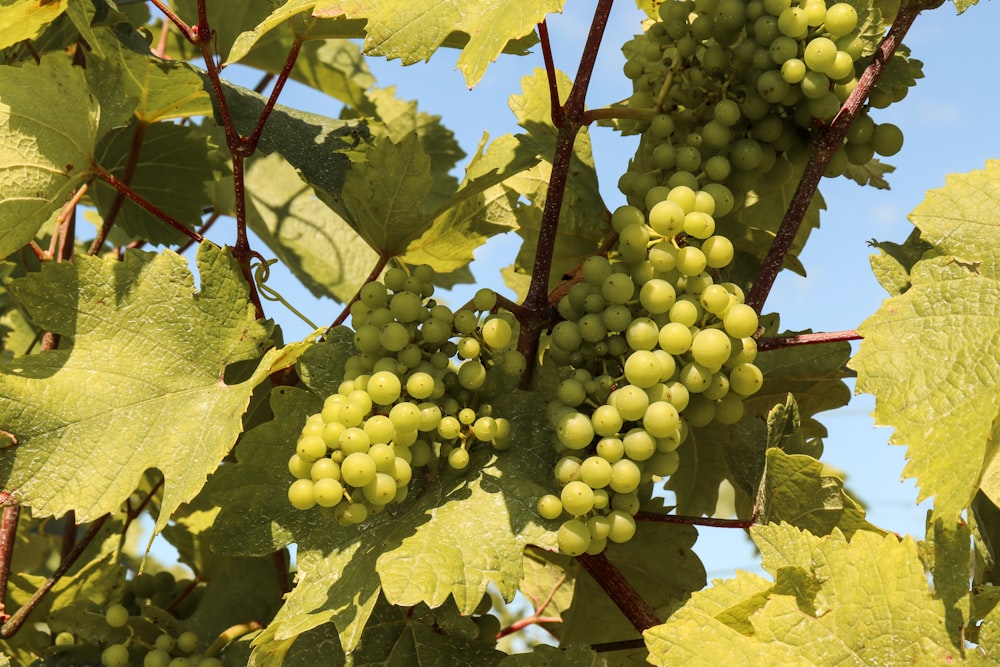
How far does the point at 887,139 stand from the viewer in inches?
59.9

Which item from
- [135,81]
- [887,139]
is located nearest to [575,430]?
[887,139]

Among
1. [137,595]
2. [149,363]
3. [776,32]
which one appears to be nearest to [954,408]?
[776,32]

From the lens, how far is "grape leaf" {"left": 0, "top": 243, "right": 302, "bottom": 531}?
1386mm

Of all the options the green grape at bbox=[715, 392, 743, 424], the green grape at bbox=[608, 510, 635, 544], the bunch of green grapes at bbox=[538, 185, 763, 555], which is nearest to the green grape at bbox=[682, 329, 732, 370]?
the bunch of green grapes at bbox=[538, 185, 763, 555]

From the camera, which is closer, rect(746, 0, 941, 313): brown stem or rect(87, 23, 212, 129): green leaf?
rect(746, 0, 941, 313): brown stem

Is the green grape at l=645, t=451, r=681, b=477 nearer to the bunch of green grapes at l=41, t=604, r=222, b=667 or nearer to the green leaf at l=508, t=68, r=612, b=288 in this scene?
the green leaf at l=508, t=68, r=612, b=288

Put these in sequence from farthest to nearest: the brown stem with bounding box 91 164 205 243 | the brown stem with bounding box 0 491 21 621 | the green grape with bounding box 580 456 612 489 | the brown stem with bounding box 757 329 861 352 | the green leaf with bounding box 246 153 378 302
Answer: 1. the green leaf with bounding box 246 153 378 302
2. the brown stem with bounding box 0 491 21 621
3. the brown stem with bounding box 91 164 205 243
4. the brown stem with bounding box 757 329 861 352
5. the green grape with bounding box 580 456 612 489

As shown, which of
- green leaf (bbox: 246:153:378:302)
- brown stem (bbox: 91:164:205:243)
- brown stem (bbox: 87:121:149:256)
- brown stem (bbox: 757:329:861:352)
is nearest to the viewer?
brown stem (bbox: 757:329:861:352)

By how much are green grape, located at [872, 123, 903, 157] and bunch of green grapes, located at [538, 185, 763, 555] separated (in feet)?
1.04

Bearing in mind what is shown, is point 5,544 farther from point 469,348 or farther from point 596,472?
point 596,472

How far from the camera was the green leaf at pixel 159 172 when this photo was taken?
1.93 meters

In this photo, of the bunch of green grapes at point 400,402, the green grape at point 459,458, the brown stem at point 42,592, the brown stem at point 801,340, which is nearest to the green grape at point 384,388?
the bunch of green grapes at point 400,402

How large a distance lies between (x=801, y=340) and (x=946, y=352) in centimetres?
26

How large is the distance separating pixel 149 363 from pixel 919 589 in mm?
1071
